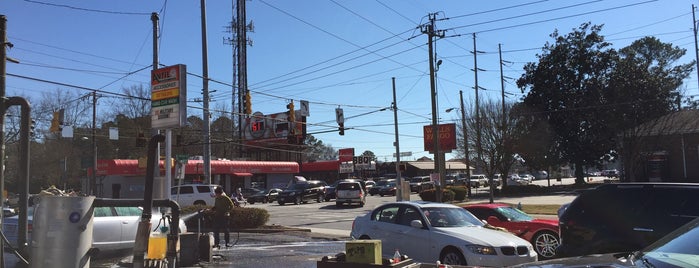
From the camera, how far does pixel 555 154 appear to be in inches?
2206

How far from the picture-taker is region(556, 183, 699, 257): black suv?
789cm

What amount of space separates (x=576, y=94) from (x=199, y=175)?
37947 mm

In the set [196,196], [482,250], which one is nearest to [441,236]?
[482,250]

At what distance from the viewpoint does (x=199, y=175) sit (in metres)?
49.8

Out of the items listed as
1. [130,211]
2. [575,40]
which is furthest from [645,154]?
[130,211]

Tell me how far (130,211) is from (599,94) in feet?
160

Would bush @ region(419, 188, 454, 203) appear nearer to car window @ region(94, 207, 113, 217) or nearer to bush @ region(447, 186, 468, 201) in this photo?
bush @ region(447, 186, 468, 201)

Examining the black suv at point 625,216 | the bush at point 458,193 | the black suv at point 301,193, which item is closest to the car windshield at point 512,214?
the black suv at point 625,216

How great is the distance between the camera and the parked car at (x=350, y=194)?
36312 millimetres

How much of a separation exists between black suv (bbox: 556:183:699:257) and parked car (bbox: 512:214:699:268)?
3.82 meters

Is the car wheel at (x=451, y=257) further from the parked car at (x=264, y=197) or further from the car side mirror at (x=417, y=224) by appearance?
the parked car at (x=264, y=197)

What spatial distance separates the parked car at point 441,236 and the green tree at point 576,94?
1777 inches

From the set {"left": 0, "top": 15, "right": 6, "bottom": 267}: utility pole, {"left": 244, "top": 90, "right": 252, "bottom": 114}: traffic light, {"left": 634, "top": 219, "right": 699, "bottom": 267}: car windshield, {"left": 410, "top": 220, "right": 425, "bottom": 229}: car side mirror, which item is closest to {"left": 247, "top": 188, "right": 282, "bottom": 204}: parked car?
{"left": 244, "top": 90, "right": 252, "bottom": 114}: traffic light

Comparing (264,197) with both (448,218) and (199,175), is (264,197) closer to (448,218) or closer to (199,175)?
(199,175)
